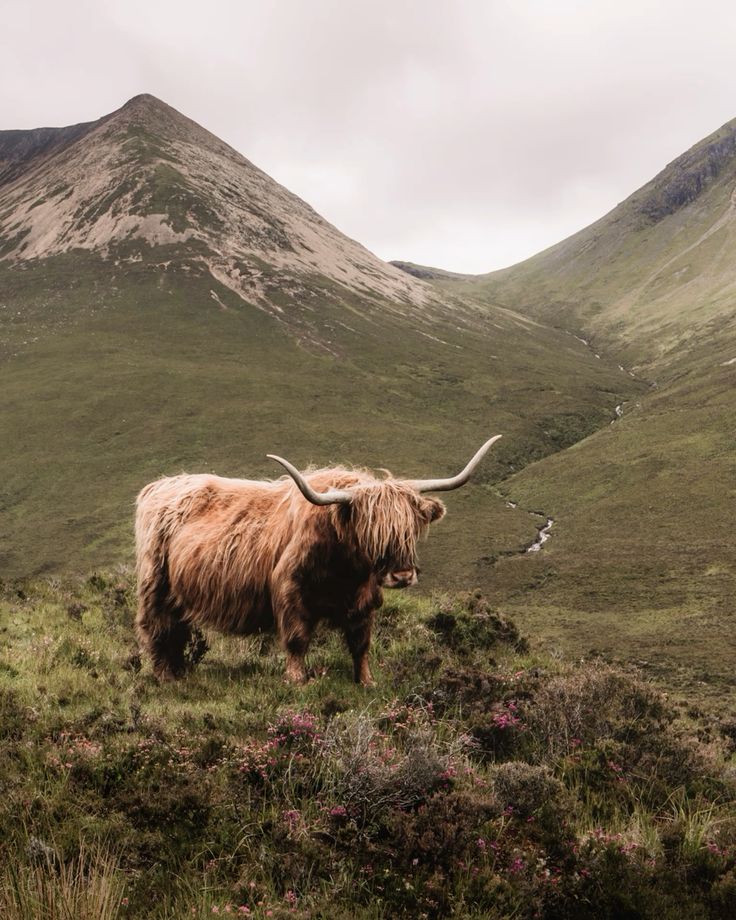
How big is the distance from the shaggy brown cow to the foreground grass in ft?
2.77

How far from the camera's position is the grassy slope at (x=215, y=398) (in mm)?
51719

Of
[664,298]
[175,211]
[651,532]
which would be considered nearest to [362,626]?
[651,532]

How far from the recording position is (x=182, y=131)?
159m

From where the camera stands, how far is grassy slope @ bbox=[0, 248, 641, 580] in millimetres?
51719

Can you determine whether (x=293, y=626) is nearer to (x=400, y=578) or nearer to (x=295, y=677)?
(x=295, y=677)

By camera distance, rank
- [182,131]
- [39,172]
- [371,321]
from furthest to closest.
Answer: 1. [182,131]
2. [39,172]
3. [371,321]

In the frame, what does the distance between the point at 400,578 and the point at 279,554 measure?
1.49 meters

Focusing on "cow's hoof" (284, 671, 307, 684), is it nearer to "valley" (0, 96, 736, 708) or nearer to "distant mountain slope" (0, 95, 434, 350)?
"valley" (0, 96, 736, 708)

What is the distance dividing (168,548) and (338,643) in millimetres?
2284

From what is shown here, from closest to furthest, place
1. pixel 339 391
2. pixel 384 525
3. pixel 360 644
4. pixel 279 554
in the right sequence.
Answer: pixel 384 525
pixel 360 644
pixel 279 554
pixel 339 391

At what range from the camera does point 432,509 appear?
7.25 metres

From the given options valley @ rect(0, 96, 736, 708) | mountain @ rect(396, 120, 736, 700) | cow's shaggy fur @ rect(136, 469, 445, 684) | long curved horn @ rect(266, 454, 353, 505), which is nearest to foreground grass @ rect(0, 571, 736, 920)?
cow's shaggy fur @ rect(136, 469, 445, 684)

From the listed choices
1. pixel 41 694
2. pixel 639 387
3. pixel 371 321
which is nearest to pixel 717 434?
pixel 639 387

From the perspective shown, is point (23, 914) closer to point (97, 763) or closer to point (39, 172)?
point (97, 763)
